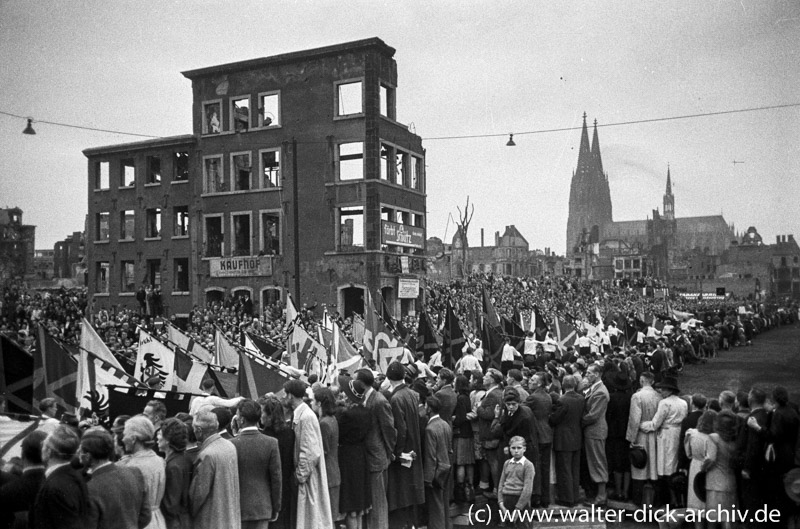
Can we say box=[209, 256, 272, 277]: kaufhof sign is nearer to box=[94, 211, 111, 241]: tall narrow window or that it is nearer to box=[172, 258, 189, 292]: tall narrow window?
box=[172, 258, 189, 292]: tall narrow window

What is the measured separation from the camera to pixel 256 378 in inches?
380

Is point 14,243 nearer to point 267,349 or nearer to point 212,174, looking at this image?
point 212,174

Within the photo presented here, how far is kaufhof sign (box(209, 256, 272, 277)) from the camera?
34219 millimetres

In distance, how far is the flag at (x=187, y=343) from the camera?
41.0ft

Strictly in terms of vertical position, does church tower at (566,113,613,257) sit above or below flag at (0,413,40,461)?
above

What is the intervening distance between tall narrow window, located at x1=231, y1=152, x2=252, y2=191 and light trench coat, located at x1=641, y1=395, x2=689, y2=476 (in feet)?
97.1

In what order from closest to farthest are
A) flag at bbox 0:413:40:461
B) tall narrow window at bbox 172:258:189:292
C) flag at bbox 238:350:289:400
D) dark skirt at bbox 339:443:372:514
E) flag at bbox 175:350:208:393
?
flag at bbox 0:413:40:461 < dark skirt at bbox 339:443:372:514 < flag at bbox 238:350:289:400 < flag at bbox 175:350:208:393 < tall narrow window at bbox 172:258:189:292

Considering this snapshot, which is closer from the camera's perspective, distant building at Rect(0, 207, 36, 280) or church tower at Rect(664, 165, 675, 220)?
distant building at Rect(0, 207, 36, 280)

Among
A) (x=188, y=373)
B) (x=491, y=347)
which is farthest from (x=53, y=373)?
(x=491, y=347)

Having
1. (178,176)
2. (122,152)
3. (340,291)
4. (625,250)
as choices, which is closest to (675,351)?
(340,291)

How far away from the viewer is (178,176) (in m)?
37.4

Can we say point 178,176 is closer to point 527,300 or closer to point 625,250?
point 527,300

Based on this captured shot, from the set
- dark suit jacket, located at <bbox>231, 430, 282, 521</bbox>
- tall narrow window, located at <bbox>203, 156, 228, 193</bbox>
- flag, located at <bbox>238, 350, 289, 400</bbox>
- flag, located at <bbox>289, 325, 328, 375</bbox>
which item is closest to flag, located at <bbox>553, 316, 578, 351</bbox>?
flag, located at <bbox>289, 325, 328, 375</bbox>

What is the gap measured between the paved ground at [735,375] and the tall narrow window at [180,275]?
1023 inches
